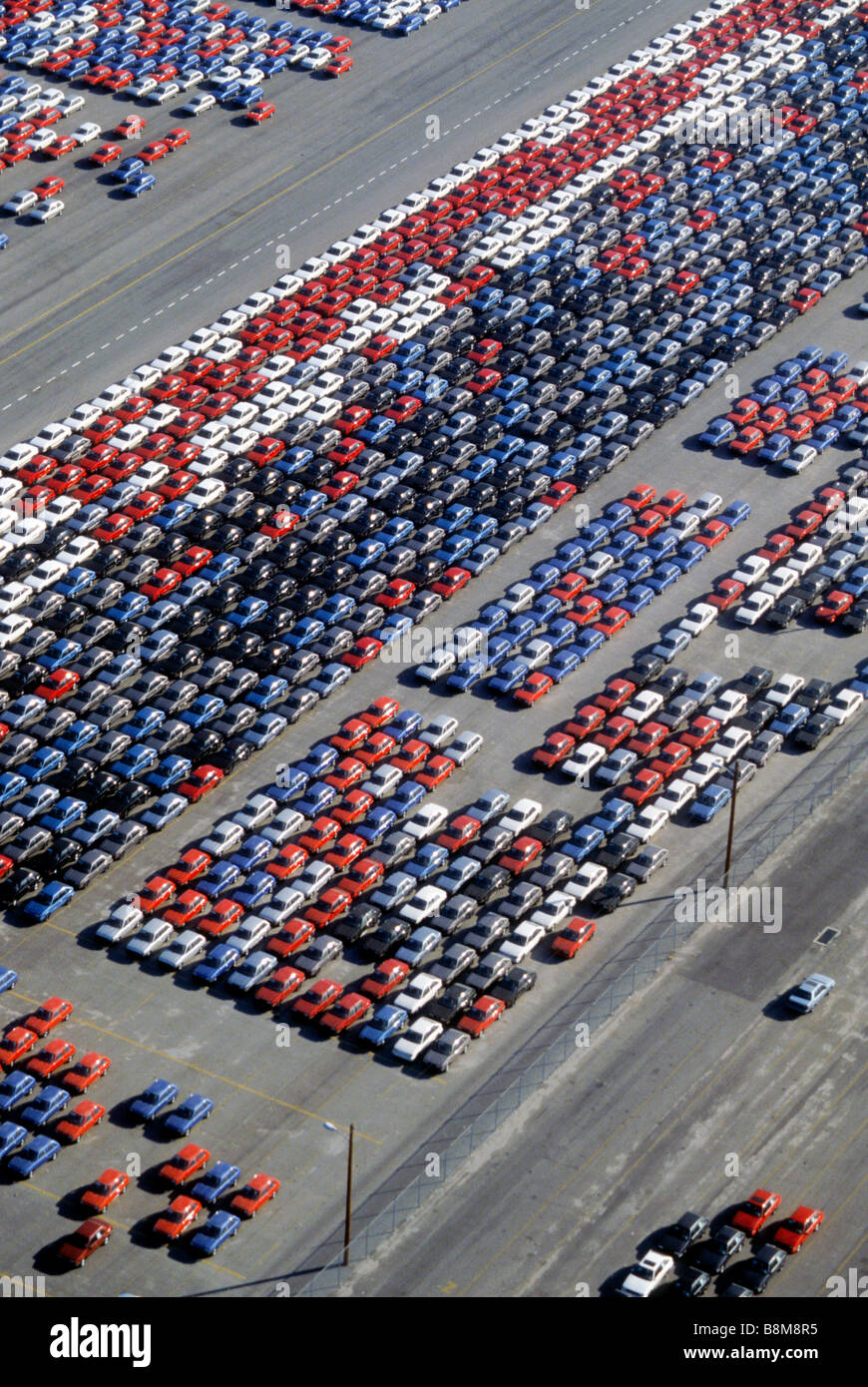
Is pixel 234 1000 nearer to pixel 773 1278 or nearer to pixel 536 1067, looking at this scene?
pixel 536 1067

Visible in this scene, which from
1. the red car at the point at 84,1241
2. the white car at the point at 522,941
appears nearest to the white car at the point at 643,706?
the white car at the point at 522,941

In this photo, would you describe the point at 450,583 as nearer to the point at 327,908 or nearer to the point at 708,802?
the point at 708,802

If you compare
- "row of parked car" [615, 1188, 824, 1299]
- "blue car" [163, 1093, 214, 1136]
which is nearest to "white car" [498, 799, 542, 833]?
"blue car" [163, 1093, 214, 1136]

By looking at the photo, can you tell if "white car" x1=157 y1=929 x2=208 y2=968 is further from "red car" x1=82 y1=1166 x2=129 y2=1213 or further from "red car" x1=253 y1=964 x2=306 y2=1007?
"red car" x1=82 y1=1166 x2=129 y2=1213

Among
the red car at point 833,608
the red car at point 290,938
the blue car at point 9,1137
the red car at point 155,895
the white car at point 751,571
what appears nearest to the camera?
the blue car at point 9,1137

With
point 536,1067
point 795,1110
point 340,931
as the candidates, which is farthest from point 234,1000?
point 795,1110

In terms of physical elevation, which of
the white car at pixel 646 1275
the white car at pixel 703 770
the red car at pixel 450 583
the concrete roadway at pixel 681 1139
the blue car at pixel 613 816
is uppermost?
the red car at pixel 450 583

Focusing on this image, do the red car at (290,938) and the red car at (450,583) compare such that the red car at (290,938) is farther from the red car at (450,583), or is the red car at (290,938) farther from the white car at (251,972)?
the red car at (450,583)
